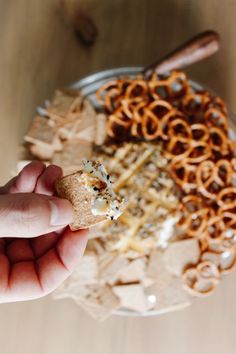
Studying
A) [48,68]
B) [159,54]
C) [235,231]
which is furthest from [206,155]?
[48,68]

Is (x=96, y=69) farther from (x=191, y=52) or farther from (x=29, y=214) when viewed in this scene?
(x=29, y=214)

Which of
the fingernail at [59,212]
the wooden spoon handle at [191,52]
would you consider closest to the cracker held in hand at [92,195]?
the fingernail at [59,212]

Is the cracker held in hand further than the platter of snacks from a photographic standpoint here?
No

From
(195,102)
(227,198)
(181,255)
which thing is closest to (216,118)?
(195,102)

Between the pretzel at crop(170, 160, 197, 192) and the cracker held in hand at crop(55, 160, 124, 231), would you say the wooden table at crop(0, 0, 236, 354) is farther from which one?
the cracker held in hand at crop(55, 160, 124, 231)

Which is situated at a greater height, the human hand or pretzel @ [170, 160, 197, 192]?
pretzel @ [170, 160, 197, 192]

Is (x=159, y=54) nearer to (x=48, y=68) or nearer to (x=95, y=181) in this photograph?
(x=48, y=68)

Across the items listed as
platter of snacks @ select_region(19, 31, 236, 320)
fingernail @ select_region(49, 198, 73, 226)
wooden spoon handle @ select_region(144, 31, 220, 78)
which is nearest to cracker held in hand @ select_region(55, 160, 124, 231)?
fingernail @ select_region(49, 198, 73, 226)

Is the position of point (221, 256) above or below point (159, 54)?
below
